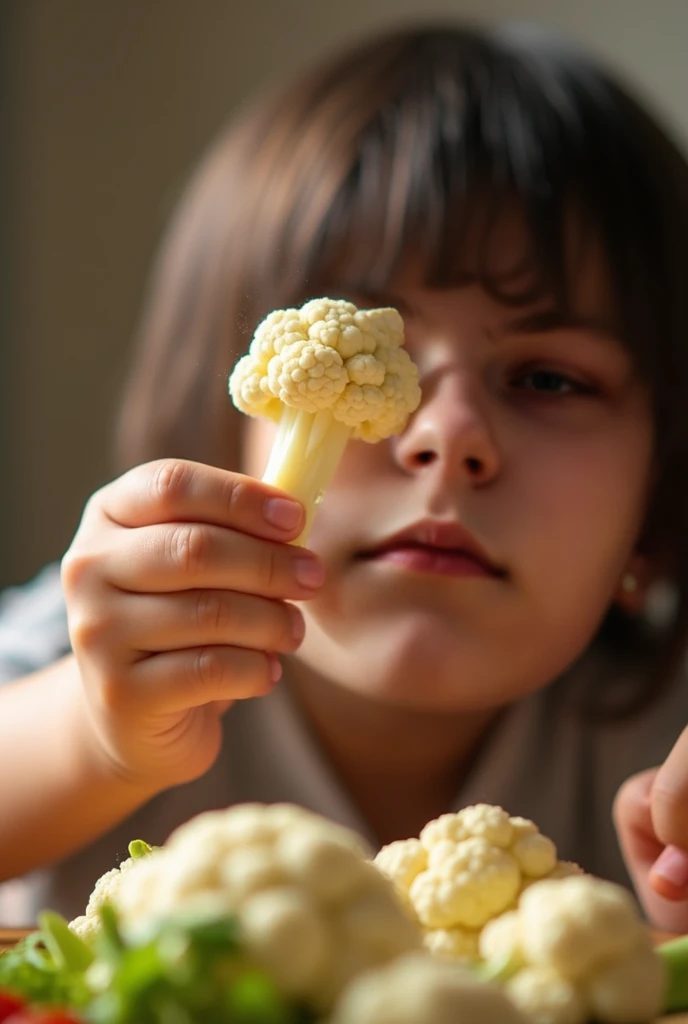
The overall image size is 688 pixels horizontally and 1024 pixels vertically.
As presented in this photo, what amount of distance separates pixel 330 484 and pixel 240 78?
1414 millimetres

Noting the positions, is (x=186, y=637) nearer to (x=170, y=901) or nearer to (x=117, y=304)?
(x=170, y=901)

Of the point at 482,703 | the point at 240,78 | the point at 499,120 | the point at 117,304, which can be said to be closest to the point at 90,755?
the point at 482,703

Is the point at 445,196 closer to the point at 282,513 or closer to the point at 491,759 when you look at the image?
the point at 282,513

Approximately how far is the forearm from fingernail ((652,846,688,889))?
338 millimetres

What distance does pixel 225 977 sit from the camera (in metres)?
0.27

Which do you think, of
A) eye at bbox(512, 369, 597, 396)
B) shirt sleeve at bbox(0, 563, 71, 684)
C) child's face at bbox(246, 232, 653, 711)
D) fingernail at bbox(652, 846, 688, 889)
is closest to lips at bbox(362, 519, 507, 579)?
child's face at bbox(246, 232, 653, 711)

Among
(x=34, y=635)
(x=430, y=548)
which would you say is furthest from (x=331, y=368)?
(x=34, y=635)

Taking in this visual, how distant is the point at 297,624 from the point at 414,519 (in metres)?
0.14

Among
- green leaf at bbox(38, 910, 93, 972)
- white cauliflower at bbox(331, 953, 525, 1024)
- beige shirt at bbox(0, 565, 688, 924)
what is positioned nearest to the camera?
white cauliflower at bbox(331, 953, 525, 1024)

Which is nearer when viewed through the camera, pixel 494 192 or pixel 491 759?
pixel 494 192

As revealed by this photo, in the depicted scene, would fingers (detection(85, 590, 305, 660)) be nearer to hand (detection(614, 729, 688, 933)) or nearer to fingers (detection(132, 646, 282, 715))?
fingers (detection(132, 646, 282, 715))

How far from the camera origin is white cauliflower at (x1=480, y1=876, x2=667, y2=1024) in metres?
0.33

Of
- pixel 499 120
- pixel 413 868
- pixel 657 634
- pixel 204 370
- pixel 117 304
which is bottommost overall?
pixel 657 634

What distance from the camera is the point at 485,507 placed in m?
0.73
